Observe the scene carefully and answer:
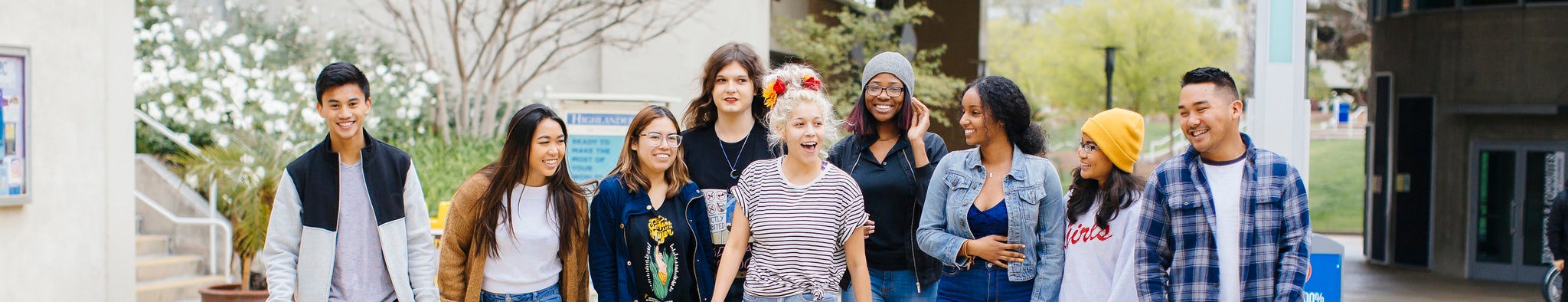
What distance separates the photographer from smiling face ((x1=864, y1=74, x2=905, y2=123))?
3674 millimetres

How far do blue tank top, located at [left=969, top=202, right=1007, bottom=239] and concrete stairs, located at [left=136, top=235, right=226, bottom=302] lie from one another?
6.57 m

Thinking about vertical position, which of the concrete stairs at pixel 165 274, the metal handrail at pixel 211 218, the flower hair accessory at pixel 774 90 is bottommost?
→ the concrete stairs at pixel 165 274

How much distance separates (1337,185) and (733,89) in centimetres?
2328

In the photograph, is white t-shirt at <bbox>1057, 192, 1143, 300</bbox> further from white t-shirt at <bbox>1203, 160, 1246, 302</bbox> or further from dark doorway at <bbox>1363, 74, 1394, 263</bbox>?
dark doorway at <bbox>1363, 74, 1394, 263</bbox>

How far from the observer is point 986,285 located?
11.0 ft

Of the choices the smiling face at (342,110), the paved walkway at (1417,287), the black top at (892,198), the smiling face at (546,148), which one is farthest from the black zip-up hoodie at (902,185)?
the paved walkway at (1417,287)

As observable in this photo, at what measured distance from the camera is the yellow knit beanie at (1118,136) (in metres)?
3.23

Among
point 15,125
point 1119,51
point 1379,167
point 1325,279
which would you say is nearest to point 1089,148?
point 1325,279

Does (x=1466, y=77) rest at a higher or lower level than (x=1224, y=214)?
higher

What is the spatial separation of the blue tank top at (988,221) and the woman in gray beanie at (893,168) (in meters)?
0.27

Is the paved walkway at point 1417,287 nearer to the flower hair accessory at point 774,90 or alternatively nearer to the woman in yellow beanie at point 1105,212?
the woman in yellow beanie at point 1105,212

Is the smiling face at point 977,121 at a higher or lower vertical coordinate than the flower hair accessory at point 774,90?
lower

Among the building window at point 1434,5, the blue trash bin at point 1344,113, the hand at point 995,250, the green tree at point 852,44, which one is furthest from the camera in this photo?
the blue trash bin at point 1344,113

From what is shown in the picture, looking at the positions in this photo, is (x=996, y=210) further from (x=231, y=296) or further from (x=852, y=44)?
(x=852, y=44)
